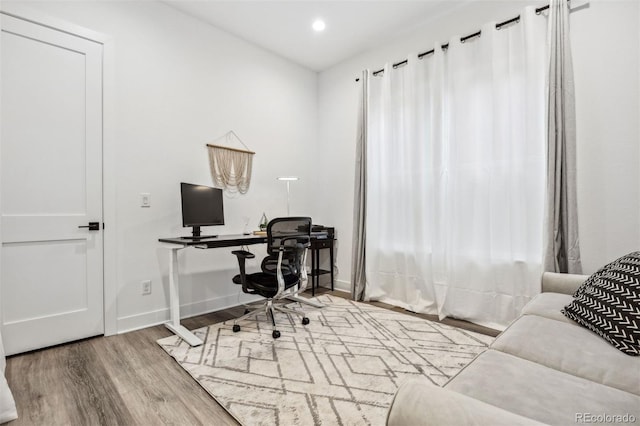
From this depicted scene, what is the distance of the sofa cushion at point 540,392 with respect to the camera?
81cm

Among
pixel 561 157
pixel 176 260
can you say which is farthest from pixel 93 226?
pixel 561 157

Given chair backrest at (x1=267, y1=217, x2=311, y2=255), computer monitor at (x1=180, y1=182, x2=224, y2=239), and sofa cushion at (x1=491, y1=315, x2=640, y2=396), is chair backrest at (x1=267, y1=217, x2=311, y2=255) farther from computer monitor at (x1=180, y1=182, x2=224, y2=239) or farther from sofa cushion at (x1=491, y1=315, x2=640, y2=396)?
sofa cushion at (x1=491, y1=315, x2=640, y2=396)

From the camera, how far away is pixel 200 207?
112 inches

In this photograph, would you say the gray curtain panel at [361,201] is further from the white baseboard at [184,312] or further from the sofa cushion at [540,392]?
the sofa cushion at [540,392]

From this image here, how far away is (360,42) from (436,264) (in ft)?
8.77

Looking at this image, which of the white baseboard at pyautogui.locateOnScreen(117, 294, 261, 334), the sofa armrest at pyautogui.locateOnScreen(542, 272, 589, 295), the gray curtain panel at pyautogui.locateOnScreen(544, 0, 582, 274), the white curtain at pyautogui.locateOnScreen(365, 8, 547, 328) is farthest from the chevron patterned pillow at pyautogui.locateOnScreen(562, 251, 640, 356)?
the white baseboard at pyautogui.locateOnScreen(117, 294, 261, 334)

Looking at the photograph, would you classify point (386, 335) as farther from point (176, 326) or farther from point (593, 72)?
point (593, 72)

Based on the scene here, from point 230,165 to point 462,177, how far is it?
7.75 ft

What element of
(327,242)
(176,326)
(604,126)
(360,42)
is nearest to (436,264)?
(327,242)

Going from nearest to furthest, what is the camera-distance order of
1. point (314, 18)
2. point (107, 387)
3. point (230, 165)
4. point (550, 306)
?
1. point (550, 306)
2. point (107, 387)
3. point (314, 18)
4. point (230, 165)

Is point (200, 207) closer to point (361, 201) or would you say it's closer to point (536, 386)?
point (361, 201)

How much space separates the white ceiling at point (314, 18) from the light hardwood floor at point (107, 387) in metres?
3.09

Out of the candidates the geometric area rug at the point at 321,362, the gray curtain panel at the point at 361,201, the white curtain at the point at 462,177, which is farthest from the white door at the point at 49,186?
the white curtain at the point at 462,177

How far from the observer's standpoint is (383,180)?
11.5ft
